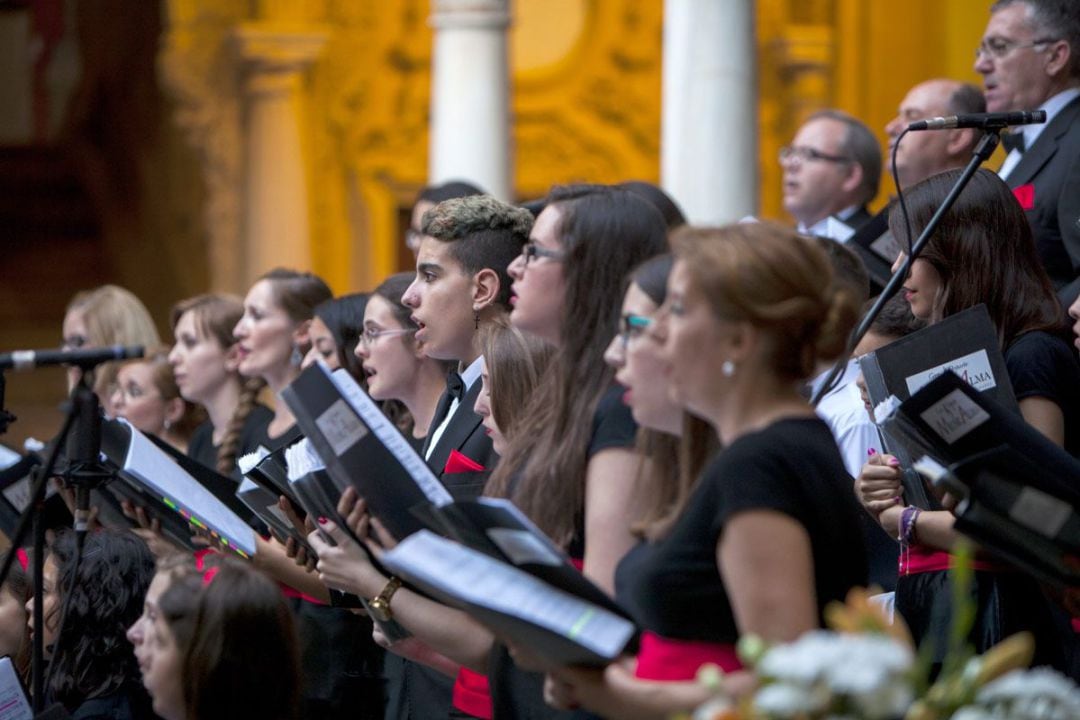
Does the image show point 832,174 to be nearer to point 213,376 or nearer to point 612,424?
point 213,376

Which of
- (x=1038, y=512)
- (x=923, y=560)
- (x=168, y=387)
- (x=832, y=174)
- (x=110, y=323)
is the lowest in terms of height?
(x=168, y=387)

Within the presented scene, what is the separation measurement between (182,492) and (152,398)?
219cm

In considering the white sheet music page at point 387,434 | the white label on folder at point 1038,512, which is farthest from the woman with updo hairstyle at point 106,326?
the white label on folder at point 1038,512

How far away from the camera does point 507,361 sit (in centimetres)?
353

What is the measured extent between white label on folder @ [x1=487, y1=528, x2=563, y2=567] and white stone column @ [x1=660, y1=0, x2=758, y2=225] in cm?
550

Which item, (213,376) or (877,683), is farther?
(213,376)

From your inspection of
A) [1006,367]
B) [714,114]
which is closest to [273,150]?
[714,114]

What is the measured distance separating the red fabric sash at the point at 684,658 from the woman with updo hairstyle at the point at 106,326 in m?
3.95

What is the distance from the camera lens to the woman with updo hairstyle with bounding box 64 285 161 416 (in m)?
6.13

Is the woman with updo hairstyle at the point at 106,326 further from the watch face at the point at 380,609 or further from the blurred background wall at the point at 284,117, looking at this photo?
the blurred background wall at the point at 284,117

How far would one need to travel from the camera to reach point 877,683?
194cm

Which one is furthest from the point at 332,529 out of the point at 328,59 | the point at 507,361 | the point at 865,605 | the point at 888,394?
the point at 328,59

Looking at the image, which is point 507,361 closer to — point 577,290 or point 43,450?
point 577,290

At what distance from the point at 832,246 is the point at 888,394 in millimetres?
973
